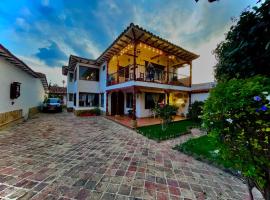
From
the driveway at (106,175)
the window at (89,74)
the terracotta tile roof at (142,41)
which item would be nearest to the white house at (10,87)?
the driveway at (106,175)

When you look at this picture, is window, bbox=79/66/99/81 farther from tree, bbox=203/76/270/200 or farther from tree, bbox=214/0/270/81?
tree, bbox=203/76/270/200

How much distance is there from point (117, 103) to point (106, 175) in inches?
460

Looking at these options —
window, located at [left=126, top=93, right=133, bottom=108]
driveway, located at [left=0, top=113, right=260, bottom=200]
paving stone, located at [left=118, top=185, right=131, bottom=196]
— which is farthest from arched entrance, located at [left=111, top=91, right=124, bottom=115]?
paving stone, located at [left=118, top=185, right=131, bottom=196]

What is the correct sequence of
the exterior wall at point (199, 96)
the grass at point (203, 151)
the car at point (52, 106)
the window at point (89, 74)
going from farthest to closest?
the car at point (52, 106) < the window at point (89, 74) < the exterior wall at point (199, 96) < the grass at point (203, 151)

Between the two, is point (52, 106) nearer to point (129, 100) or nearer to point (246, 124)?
point (129, 100)

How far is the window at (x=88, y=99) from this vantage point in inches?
595

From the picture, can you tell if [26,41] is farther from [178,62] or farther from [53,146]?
[178,62]

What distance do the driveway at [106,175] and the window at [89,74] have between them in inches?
413

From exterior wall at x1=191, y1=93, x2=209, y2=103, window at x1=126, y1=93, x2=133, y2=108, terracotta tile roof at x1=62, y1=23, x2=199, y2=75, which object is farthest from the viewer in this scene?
window at x1=126, y1=93, x2=133, y2=108

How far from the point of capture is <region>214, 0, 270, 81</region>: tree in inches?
76.7

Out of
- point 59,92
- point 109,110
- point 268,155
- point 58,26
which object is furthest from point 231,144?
point 59,92

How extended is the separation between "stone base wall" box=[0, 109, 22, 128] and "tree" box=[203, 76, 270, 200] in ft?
36.7

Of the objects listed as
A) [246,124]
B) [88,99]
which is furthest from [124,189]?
[88,99]

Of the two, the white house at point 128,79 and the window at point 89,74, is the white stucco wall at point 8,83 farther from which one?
the window at point 89,74
